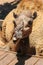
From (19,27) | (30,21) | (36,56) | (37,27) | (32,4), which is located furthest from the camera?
Result: (32,4)

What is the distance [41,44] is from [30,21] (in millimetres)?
735

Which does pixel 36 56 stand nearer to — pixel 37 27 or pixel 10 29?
pixel 37 27

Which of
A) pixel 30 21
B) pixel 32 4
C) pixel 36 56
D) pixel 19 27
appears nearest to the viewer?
pixel 19 27

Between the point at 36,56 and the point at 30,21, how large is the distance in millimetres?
698

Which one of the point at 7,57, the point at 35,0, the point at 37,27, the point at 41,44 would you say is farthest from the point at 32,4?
the point at 7,57

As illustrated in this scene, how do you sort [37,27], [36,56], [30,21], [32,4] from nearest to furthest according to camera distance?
[30,21] < [36,56] < [37,27] < [32,4]

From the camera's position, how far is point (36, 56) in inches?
178

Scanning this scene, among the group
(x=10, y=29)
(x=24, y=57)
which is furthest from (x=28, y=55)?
(x=10, y=29)

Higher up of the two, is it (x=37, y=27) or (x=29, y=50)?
(x=37, y=27)

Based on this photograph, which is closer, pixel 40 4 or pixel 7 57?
pixel 7 57

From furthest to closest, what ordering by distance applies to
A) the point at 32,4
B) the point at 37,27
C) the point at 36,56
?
the point at 32,4 < the point at 37,27 < the point at 36,56

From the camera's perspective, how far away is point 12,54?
474 centimetres

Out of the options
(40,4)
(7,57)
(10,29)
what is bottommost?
(7,57)

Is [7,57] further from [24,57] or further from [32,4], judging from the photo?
[32,4]
